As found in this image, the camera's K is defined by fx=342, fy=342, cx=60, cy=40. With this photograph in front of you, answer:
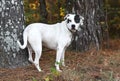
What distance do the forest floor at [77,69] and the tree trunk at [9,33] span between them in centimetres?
23

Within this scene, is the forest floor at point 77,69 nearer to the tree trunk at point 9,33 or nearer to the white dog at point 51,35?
the tree trunk at point 9,33

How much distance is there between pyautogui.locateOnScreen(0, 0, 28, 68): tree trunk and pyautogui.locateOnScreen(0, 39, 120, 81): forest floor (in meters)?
0.23

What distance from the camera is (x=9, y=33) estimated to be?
277 inches

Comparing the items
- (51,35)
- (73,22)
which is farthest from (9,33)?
(73,22)

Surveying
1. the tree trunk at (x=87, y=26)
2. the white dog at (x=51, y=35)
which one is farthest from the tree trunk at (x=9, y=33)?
the tree trunk at (x=87, y=26)

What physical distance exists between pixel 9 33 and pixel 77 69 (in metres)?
1.58

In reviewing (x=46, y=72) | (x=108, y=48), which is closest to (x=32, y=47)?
(x=46, y=72)

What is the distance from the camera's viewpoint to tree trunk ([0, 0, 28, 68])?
701 cm

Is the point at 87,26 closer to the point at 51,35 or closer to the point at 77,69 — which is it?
the point at 51,35

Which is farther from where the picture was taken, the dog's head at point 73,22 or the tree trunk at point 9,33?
the tree trunk at point 9,33

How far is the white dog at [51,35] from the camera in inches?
269

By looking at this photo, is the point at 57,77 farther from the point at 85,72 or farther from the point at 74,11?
the point at 74,11

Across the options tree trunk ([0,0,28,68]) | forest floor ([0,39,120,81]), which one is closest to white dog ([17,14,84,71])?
tree trunk ([0,0,28,68])

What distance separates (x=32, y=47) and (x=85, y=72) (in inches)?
46.9
